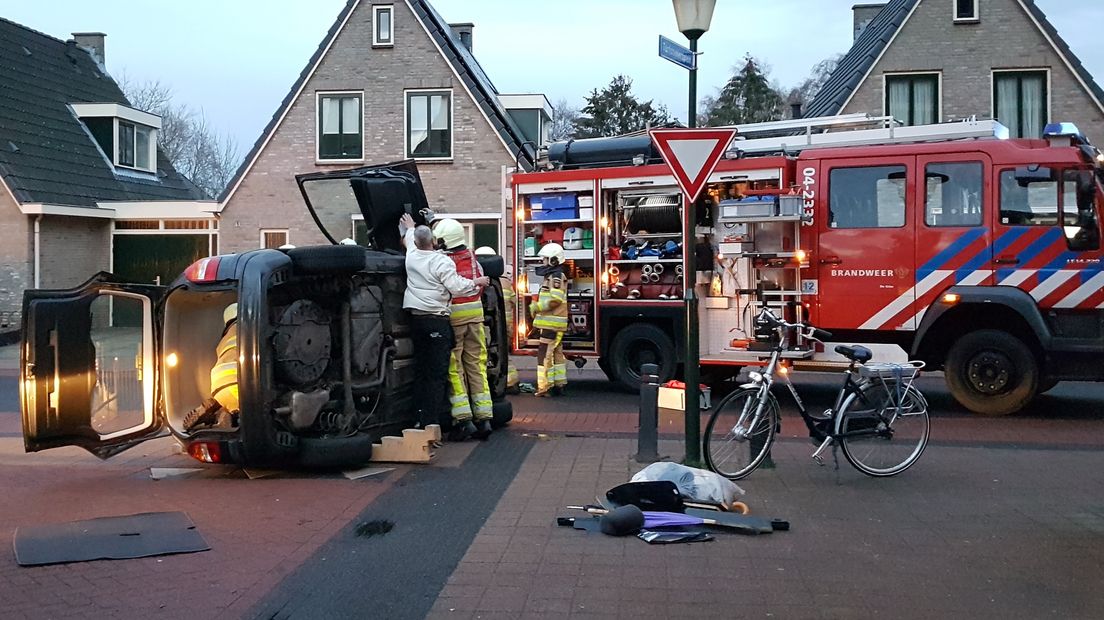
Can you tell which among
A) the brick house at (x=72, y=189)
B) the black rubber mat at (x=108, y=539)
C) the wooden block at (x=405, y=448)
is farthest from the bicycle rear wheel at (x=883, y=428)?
the brick house at (x=72, y=189)

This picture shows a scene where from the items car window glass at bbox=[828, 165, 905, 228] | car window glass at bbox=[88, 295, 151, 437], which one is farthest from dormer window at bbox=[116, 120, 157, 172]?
car window glass at bbox=[828, 165, 905, 228]

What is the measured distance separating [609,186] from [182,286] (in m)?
6.17

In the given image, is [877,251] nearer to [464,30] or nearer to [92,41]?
[464,30]

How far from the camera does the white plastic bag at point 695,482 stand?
6.68 metres

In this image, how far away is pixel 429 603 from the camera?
16.8 ft

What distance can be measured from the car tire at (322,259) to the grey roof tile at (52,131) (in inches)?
724

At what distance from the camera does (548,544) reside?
6117mm

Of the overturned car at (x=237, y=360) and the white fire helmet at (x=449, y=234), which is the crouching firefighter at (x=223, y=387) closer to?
the overturned car at (x=237, y=360)

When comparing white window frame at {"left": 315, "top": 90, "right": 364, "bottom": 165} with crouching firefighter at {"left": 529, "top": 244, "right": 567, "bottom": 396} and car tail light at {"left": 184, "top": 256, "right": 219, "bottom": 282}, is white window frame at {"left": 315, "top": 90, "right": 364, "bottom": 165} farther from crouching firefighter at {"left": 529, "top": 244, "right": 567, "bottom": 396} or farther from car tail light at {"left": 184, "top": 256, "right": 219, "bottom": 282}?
car tail light at {"left": 184, "top": 256, "right": 219, "bottom": 282}

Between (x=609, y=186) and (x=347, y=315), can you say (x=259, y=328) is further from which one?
(x=609, y=186)

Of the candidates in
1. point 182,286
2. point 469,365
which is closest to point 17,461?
point 182,286

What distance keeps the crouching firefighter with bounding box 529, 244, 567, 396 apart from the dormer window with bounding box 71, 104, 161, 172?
1886cm

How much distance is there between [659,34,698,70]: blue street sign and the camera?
7.78 metres

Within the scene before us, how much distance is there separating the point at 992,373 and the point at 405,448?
631 cm
